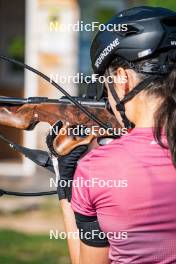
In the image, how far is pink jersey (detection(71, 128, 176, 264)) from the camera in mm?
2699

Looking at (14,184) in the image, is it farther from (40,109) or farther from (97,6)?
(40,109)

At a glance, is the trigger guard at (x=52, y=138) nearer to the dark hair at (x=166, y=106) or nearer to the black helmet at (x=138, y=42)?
the black helmet at (x=138, y=42)

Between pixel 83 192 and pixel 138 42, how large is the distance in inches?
21.8

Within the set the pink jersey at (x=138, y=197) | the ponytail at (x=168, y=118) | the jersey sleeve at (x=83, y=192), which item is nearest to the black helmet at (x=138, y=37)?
the ponytail at (x=168, y=118)

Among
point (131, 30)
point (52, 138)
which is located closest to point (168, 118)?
point (131, 30)

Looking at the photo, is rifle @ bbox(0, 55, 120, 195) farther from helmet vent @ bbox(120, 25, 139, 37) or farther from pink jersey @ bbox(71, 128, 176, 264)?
A: pink jersey @ bbox(71, 128, 176, 264)

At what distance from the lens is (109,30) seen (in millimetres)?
2994

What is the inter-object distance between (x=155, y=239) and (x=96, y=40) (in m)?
0.79

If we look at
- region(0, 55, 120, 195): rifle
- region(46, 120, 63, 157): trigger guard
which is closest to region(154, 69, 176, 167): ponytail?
region(0, 55, 120, 195): rifle

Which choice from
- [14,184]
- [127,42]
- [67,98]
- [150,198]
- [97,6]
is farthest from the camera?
[97,6]

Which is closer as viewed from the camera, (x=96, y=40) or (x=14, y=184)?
(x=96, y=40)

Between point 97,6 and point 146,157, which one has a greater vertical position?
point 97,6

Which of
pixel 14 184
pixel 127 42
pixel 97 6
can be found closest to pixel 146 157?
pixel 127 42

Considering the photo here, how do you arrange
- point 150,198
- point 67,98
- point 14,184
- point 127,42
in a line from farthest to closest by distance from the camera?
point 14,184 < point 67,98 < point 127,42 < point 150,198
